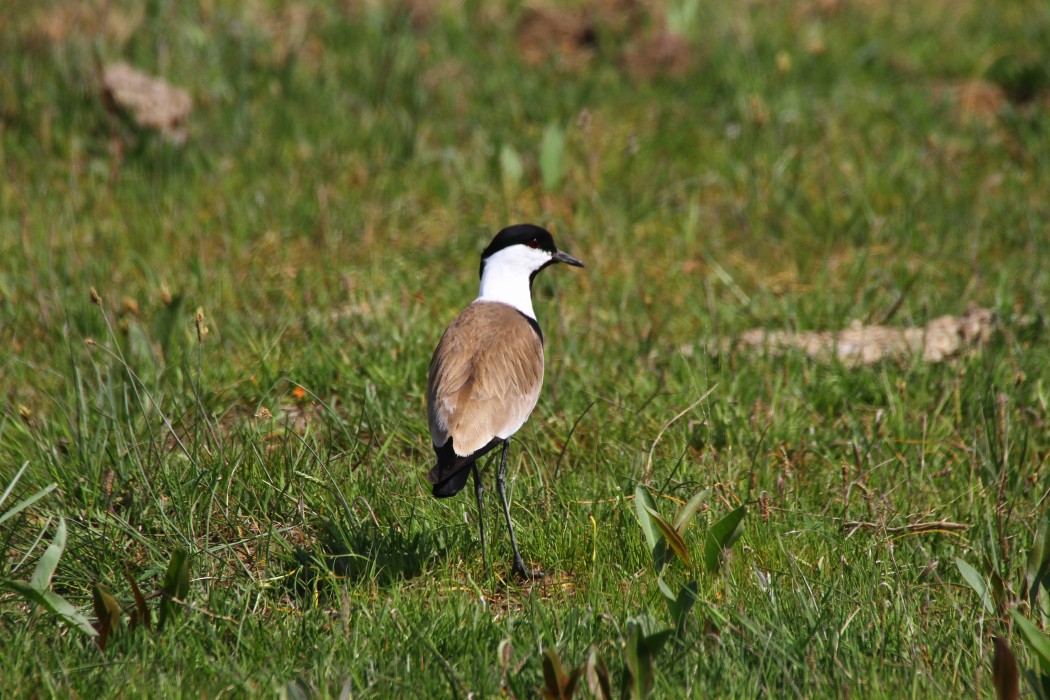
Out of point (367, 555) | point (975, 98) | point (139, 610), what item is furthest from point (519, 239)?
point (975, 98)

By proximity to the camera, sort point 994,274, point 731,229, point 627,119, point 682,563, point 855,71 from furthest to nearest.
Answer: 1. point 855,71
2. point 627,119
3. point 731,229
4. point 994,274
5. point 682,563

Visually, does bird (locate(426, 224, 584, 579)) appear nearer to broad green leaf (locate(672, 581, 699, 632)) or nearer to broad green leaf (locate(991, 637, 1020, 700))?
broad green leaf (locate(672, 581, 699, 632))

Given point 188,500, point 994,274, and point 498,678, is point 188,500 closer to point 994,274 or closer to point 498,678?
point 498,678

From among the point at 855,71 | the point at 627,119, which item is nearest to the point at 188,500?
the point at 627,119

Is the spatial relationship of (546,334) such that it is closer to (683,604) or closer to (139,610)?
(683,604)

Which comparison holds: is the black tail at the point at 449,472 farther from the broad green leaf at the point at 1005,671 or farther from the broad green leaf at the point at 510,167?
the broad green leaf at the point at 510,167

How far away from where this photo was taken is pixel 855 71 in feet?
25.6

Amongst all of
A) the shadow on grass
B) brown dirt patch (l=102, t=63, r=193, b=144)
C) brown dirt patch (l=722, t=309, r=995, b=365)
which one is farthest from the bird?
brown dirt patch (l=102, t=63, r=193, b=144)

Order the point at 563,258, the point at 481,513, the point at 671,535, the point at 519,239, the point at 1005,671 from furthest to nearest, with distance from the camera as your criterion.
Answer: the point at 563,258 → the point at 519,239 → the point at 481,513 → the point at 671,535 → the point at 1005,671

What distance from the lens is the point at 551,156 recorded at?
659cm

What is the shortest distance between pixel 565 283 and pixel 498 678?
317 centimetres

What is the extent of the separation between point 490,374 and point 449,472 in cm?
54

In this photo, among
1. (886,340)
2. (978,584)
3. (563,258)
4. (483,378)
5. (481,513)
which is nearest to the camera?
(978,584)

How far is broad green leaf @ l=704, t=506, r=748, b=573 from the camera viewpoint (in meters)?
3.44
